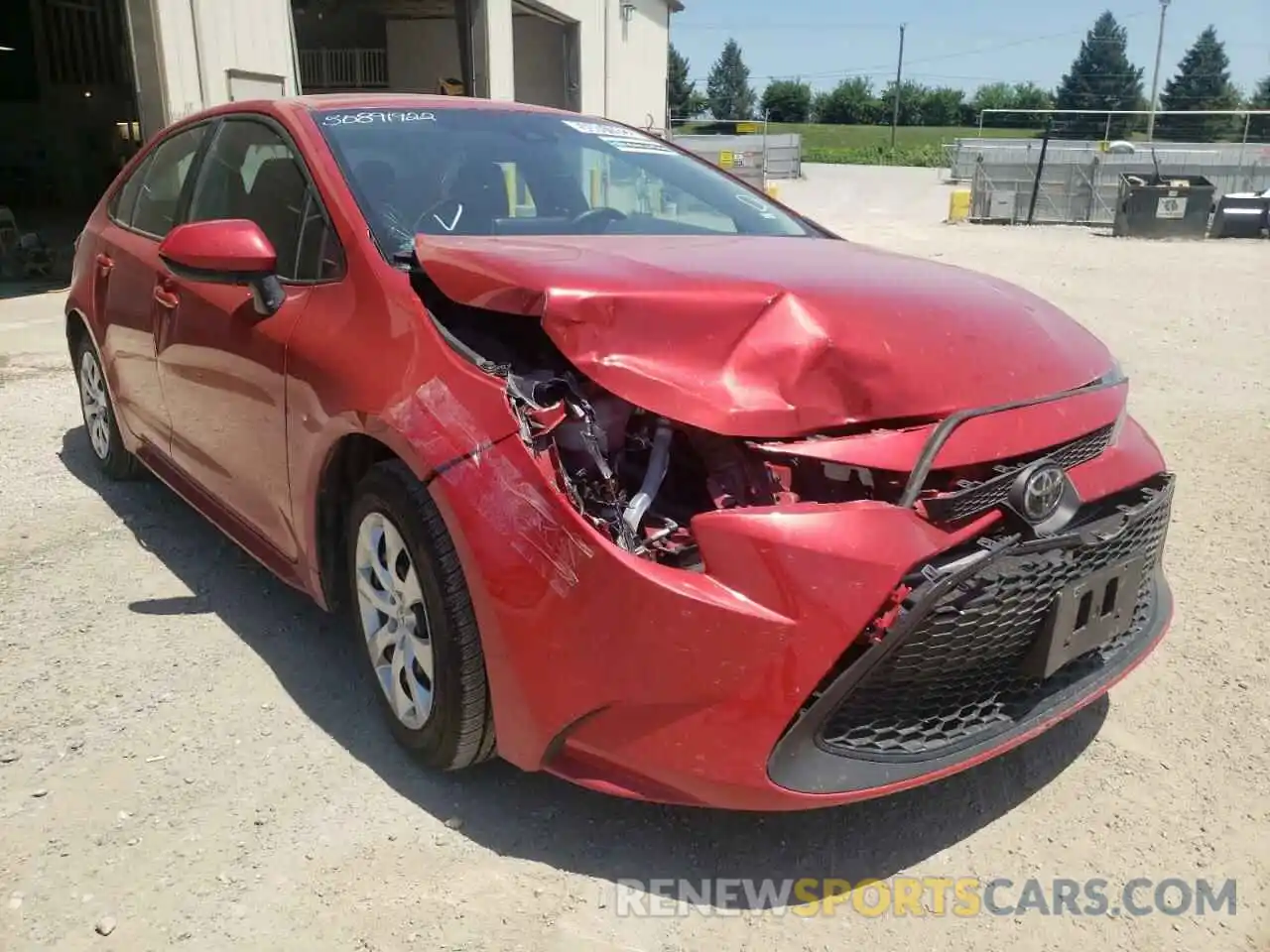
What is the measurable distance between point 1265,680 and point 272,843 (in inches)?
110

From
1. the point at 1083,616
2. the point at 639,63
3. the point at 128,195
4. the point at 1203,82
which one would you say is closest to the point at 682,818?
the point at 1083,616

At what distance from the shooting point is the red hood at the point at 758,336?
2.04 meters

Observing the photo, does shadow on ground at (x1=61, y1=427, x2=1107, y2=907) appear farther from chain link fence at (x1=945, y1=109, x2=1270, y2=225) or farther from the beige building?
chain link fence at (x1=945, y1=109, x2=1270, y2=225)

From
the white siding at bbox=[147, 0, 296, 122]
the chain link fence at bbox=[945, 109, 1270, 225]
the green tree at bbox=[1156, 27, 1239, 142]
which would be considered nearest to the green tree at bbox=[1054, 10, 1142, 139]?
the green tree at bbox=[1156, 27, 1239, 142]

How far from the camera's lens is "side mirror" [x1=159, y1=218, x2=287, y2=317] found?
8.81 ft

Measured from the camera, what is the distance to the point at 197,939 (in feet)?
6.70

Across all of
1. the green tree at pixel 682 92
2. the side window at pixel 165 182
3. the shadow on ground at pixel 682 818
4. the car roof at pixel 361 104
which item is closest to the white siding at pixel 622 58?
the side window at pixel 165 182

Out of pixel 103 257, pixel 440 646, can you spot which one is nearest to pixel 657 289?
pixel 440 646

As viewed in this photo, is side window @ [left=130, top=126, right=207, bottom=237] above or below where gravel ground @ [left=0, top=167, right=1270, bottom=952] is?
above

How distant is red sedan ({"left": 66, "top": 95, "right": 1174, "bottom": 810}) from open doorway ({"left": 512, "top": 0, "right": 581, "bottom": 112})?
59.4 ft

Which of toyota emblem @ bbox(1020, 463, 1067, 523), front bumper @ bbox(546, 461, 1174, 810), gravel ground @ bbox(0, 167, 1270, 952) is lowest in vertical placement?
gravel ground @ bbox(0, 167, 1270, 952)

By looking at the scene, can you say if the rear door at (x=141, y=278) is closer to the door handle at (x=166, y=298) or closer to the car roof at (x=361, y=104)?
the door handle at (x=166, y=298)

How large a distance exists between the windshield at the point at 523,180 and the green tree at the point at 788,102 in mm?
95593

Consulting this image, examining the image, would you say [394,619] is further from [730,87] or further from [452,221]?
[730,87]
